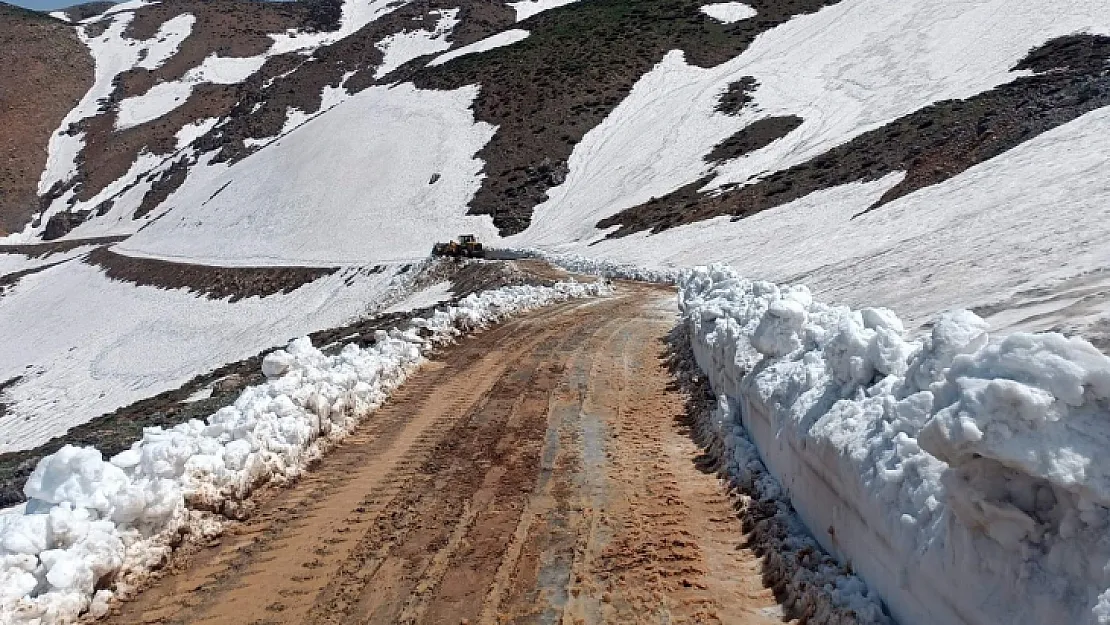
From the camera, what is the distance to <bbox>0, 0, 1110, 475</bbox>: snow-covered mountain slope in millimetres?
15242

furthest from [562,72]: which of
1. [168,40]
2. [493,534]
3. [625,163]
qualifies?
[168,40]

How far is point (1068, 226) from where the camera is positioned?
10539mm

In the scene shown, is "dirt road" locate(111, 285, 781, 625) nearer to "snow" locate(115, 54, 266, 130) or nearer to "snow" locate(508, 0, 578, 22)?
"snow" locate(115, 54, 266, 130)

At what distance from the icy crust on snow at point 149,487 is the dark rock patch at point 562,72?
148ft

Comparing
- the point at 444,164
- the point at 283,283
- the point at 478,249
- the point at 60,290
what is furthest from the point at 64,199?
the point at 478,249

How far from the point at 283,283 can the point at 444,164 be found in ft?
69.0

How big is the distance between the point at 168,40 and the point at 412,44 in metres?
44.1

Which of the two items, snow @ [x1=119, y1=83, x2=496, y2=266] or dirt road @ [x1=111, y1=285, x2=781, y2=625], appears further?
snow @ [x1=119, y1=83, x2=496, y2=266]

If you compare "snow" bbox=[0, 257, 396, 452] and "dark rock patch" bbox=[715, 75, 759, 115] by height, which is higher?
"dark rock patch" bbox=[715, 75, 759, 115]

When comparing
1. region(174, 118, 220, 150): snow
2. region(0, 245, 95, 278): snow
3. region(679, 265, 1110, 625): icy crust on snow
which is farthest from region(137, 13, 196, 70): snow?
region(679, 265, 1110, 625): icy crust on snow

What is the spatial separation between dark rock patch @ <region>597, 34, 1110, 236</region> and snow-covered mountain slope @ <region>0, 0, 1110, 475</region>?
0.21 metres

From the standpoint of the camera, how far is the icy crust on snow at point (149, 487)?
17.1 ft

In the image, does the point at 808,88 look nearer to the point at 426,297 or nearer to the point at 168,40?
the point at 426,297

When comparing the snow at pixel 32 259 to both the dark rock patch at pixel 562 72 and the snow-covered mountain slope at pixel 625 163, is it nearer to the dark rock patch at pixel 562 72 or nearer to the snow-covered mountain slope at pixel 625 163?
the snow-covered mountain slope at pixel 625 163
